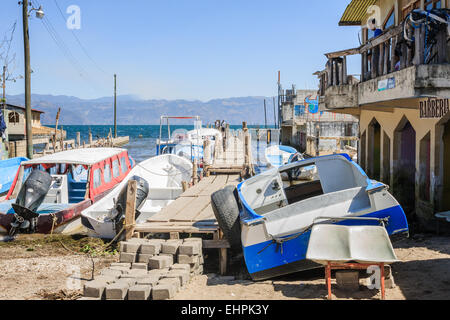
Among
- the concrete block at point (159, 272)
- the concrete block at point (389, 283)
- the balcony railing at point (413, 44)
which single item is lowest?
the concrete block at point (389, 283)

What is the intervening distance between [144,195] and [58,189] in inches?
149

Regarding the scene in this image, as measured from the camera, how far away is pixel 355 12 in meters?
17.4

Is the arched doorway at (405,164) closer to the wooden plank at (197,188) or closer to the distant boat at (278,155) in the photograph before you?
the wooden plank at (197,188)

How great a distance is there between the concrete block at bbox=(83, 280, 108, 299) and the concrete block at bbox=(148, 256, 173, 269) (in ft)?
3.80

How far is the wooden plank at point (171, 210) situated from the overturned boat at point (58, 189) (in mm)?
3689

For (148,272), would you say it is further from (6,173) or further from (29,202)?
(6,173)

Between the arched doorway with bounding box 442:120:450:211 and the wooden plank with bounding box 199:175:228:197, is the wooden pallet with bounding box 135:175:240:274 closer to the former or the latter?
the wooden plank with bounding box 199:175:228:197

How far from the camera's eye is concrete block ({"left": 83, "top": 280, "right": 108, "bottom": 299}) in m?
7.00

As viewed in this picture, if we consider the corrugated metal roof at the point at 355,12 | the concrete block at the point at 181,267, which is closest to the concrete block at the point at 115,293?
the concrete block at the point at 181,267

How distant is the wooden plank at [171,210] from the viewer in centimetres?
1074

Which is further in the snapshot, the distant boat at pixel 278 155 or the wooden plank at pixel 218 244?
the distant boat at pixel 278 155

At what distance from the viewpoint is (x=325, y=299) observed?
279 inches

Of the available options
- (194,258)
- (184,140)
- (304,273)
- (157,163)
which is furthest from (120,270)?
(184,140)

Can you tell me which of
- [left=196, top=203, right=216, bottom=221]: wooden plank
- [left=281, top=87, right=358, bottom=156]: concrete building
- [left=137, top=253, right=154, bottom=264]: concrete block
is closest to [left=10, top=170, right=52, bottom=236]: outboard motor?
[left=196, top=203, right=216, bottom=221]: wooden plank
